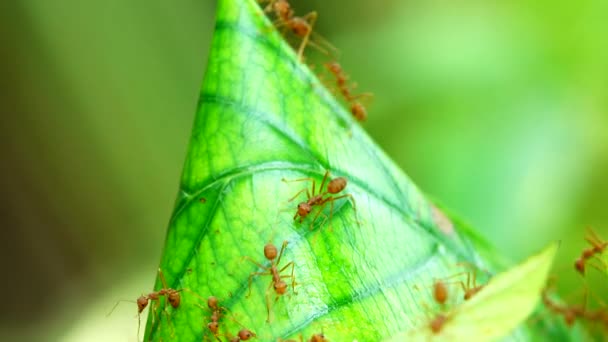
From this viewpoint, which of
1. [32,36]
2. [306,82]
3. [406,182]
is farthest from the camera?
[32,36]

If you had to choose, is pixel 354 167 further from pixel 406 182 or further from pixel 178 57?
pixel 178 57

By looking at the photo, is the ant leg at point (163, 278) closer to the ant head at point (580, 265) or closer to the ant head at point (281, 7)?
the ant head at point (281, 7)

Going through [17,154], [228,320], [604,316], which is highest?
[17,154]

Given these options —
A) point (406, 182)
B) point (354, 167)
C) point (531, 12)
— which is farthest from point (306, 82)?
point (531, 12)

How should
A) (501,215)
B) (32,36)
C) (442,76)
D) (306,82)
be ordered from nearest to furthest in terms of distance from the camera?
(306,82) < (501,215) < (442,76) < (32,36)

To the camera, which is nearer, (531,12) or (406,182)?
(406,182)

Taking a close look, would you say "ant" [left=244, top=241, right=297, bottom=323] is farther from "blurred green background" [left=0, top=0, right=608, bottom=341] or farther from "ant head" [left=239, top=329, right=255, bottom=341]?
"blurred green background" [left=0, top=0, right=608, bottom=341]

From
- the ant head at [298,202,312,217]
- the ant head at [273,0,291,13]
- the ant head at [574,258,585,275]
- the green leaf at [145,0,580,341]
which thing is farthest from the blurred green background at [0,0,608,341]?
the ant head at [298,202,312,217]

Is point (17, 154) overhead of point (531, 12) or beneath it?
overhead
